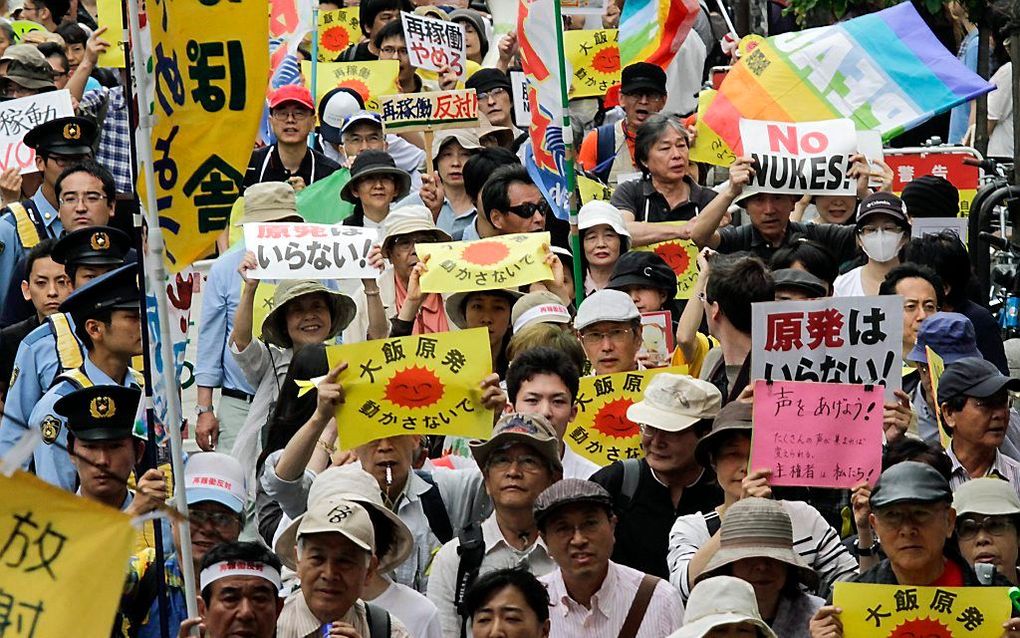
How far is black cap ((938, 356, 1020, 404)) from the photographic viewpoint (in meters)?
8.15

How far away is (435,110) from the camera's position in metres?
13.1

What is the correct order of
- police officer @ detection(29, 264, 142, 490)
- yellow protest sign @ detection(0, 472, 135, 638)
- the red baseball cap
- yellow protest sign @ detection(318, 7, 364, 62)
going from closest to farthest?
yellow protest sign @ detection(0, 472, 135, 638) < police officer @ detection(29, 264, 142, 490) < the red baseball cap < yellow protest sign @ detection(318, 7, 364, 62)

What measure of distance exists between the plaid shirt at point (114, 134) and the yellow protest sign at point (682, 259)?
362cm

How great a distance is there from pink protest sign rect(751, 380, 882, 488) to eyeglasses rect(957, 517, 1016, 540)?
14.1 inches

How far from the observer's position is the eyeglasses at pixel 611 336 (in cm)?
917

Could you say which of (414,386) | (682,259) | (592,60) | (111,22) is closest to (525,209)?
(682,259)

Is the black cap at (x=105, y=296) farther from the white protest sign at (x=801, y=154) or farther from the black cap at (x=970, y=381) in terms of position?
the black cap at (x=970, y=381)

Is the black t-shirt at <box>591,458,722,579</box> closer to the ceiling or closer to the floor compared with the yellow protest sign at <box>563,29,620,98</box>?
closer to the floor

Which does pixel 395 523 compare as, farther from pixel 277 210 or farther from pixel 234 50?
pixel 277 210

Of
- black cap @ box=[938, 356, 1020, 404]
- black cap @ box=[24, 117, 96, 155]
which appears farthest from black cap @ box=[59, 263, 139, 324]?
black cap @ box=[938, 356, 1020, 404]

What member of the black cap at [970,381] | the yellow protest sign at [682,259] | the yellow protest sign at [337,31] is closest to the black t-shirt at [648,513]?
the black cap at [970,381]

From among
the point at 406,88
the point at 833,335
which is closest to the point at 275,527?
the point at 833,335

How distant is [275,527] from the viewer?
824cm

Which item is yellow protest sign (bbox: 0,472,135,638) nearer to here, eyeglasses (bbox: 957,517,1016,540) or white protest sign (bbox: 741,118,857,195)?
eyeglasses (bbox: 957,517,1016,540)
